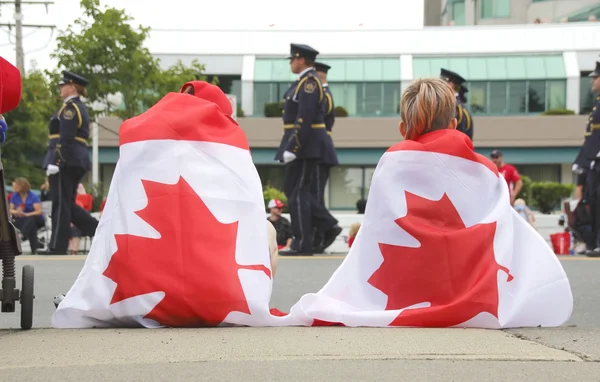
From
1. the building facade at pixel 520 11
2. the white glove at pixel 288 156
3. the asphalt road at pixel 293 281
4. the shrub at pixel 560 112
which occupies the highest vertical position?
the building facade at pixel 520 11

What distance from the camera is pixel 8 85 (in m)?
4.89

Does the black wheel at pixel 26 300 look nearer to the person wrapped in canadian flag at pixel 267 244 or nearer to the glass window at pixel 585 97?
the person wrapped in canadian flag at pixel 267 244

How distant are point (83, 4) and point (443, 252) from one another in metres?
29.2

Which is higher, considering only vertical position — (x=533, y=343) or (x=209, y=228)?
(x=209, y=228)

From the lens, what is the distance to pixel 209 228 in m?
5.32

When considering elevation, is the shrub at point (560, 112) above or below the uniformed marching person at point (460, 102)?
below

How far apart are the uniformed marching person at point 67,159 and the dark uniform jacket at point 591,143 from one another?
5975 millimetres

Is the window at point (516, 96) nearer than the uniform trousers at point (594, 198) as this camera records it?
A: No

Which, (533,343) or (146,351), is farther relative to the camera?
(533,343)

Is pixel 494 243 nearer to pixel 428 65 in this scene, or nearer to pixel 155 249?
pixel 155 249

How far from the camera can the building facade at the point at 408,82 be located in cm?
4466

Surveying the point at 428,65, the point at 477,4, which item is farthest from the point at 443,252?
the point at 477,4

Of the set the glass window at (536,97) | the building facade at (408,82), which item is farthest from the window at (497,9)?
the glass window at (536,97)

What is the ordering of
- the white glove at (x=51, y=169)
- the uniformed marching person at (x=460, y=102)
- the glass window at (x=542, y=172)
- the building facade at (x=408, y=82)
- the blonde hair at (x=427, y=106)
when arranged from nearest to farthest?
1. the blonde hair at (x=427, y=106)
2. the uniformed marching person at (x=460, y=102)
3. the white glove at (x=51, y=169)
4. the building facade at (x=408, y=82)
5. the glass window at (x=542, y=172)
